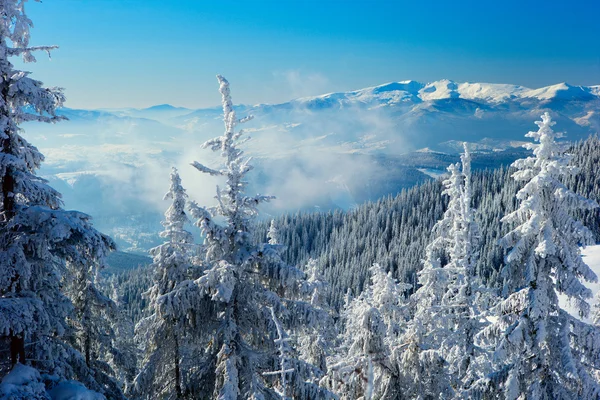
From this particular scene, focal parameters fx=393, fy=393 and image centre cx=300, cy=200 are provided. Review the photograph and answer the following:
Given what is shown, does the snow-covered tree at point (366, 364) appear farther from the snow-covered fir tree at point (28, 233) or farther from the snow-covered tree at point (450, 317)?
the snow-covered fir tree at point (28, 233)

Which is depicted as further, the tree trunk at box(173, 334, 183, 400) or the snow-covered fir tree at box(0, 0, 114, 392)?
the tree trunk at box(173, 334, 183, 400)

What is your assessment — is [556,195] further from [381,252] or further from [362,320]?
[381,252]

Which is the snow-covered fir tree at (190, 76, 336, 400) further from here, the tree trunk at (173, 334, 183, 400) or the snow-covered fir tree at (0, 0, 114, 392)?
the snow-covered fir tree at (0, 0, 114, 392)

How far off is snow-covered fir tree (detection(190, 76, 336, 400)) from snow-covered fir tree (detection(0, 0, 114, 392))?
3021 millimetres

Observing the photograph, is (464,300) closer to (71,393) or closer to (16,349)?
(71,393)

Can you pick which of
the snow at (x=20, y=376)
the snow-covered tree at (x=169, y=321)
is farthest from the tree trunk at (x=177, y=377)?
the snow at (x=20, y=376)

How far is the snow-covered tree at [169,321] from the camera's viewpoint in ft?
34.0

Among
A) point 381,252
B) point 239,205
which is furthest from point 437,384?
point 381,252

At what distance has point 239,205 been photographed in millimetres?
10453

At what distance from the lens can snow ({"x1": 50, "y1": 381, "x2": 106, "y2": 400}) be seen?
272 inches

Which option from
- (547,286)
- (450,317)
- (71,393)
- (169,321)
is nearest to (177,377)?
(169,321)

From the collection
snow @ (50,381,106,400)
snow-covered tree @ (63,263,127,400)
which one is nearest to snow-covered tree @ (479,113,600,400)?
snow @ (50,381,106,400)

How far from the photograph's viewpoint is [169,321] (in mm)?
12352

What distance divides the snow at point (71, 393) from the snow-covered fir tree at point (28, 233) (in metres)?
0.42
